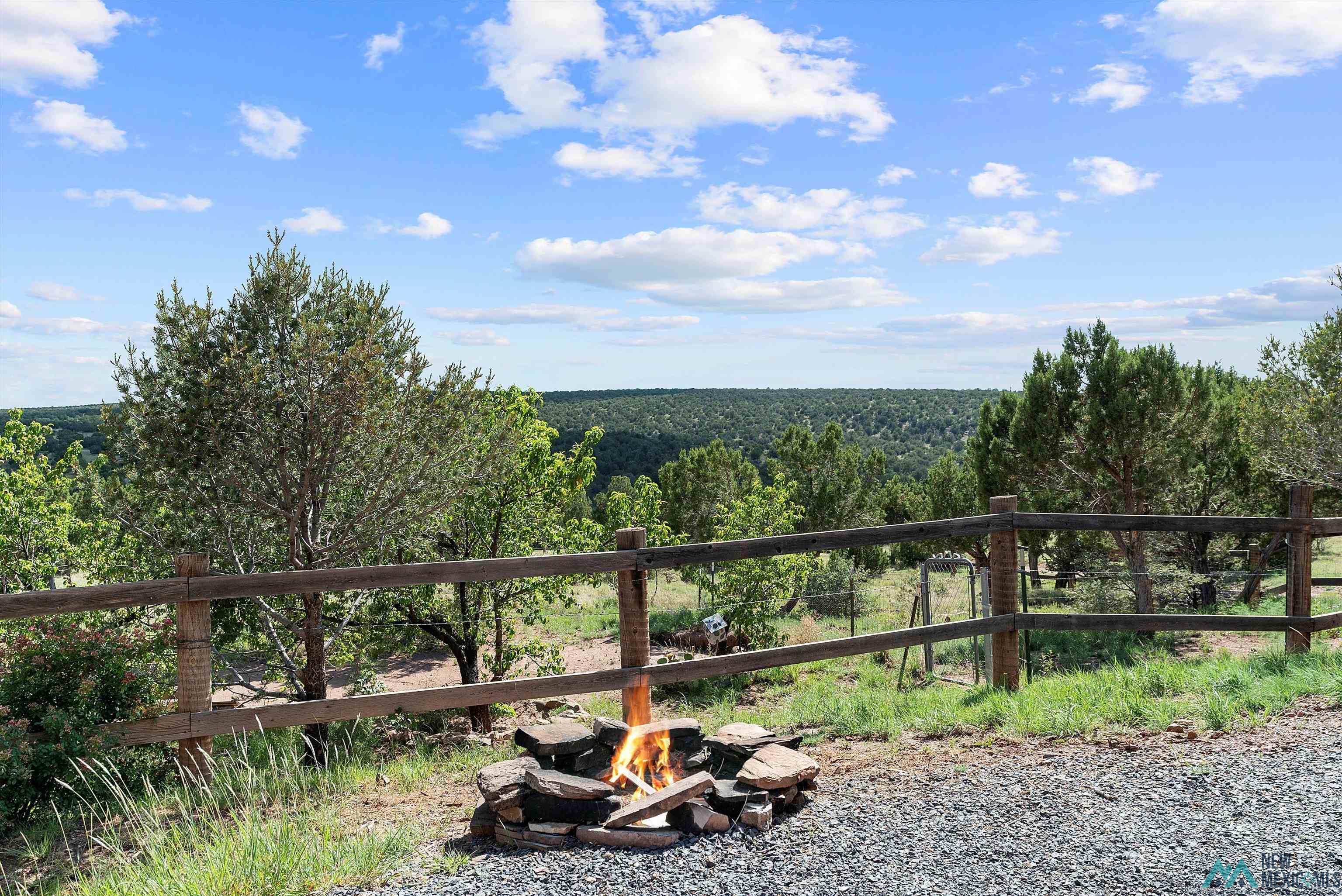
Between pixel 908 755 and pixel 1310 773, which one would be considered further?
pixel 908 755

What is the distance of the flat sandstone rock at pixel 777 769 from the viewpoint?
413cm

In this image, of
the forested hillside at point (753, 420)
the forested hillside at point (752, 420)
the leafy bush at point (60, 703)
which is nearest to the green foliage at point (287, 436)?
the leafy bush at point (60, 703)

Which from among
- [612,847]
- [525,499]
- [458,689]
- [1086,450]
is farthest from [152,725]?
[1086,450]

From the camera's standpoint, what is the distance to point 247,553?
24.1 ft

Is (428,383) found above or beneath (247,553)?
above

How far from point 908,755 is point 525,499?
665 centimetres

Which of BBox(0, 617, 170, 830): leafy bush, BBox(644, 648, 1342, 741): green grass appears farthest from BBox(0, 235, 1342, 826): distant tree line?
BBox(644, 648, 1342, 741): green grass

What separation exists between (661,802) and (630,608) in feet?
Result: 5.54

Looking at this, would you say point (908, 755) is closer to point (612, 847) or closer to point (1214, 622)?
point (612, 847)

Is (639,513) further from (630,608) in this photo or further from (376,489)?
(630,608)

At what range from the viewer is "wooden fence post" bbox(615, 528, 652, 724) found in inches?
216

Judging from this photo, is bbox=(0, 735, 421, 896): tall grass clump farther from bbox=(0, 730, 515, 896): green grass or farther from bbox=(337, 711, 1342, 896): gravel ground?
bbox=(337, 711, 1342, 896): gravel ground

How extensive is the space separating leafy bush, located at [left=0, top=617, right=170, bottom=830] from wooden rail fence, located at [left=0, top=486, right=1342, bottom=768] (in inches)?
8.0

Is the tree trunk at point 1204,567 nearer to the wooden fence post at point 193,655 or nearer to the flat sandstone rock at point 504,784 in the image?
the flat sandstone rock at point 504,784
